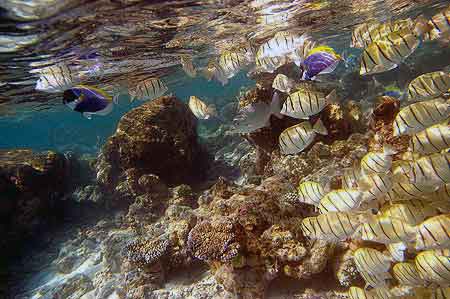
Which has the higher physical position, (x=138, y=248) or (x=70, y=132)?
(x=138, y=248)

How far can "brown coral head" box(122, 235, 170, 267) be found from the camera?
7613mm

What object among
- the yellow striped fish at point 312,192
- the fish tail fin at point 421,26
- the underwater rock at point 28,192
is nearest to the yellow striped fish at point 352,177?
the yellow striped fish at point 312,192

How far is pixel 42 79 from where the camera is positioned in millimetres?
5816

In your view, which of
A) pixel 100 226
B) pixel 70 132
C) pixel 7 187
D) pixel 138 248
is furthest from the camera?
pixel 70 132

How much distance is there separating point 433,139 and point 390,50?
1.37 meters

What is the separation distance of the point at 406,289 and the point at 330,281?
188cm

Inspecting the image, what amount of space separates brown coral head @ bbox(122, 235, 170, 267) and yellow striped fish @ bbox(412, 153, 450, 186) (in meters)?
5.86

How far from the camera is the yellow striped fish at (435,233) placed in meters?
3.36

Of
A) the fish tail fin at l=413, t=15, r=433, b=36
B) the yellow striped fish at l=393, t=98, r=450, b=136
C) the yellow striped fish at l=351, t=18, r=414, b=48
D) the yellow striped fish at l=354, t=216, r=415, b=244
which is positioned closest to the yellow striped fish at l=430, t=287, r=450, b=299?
the yellow striped fish at l=354, t=216, r=415, b=244

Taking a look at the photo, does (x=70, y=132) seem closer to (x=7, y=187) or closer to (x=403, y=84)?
(x=7, y=187)

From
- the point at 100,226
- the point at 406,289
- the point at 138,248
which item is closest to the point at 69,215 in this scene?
the point at 100,226

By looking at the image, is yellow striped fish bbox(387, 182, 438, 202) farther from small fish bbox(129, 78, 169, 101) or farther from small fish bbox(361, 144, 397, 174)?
small fish bbox(129, 78, 169, 101)

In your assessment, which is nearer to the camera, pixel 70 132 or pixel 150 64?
pixel 150 64

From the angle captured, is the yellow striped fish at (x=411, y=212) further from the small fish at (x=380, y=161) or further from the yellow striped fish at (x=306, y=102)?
the yellow striped fish at (x=306, y=102)
